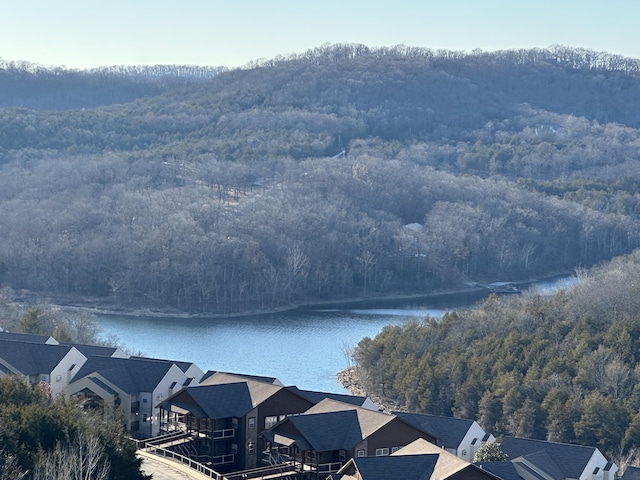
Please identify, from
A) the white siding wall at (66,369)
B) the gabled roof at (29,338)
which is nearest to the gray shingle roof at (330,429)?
the white siding wall at (66,369)

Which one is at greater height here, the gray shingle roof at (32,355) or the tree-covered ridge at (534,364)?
the gray shingle roof at (32,355)

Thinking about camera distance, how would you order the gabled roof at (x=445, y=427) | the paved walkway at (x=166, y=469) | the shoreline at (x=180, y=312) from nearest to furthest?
1. the paved walkway at (x=166, y=469)
2. the gabled roof at (x=445, y=427)
3. the shoreline at (x=180, y=312)

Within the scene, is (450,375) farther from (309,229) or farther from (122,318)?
(309,229)

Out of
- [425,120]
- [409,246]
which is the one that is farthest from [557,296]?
[425,120]

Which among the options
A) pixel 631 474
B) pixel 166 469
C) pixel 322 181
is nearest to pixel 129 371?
pixel 166 469

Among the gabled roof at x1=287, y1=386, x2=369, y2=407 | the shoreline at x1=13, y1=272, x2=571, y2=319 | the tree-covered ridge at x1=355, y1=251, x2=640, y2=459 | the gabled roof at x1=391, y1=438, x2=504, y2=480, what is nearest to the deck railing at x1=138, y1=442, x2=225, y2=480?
the gabled roof at x1=287, y1=386, x2=369, y2=407

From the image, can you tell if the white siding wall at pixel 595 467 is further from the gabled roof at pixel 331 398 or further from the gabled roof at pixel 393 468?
the gabled roof at pixel 393 468

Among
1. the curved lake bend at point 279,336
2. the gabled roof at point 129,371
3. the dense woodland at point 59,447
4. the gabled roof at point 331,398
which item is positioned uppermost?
the dense woodland at point 59,447
